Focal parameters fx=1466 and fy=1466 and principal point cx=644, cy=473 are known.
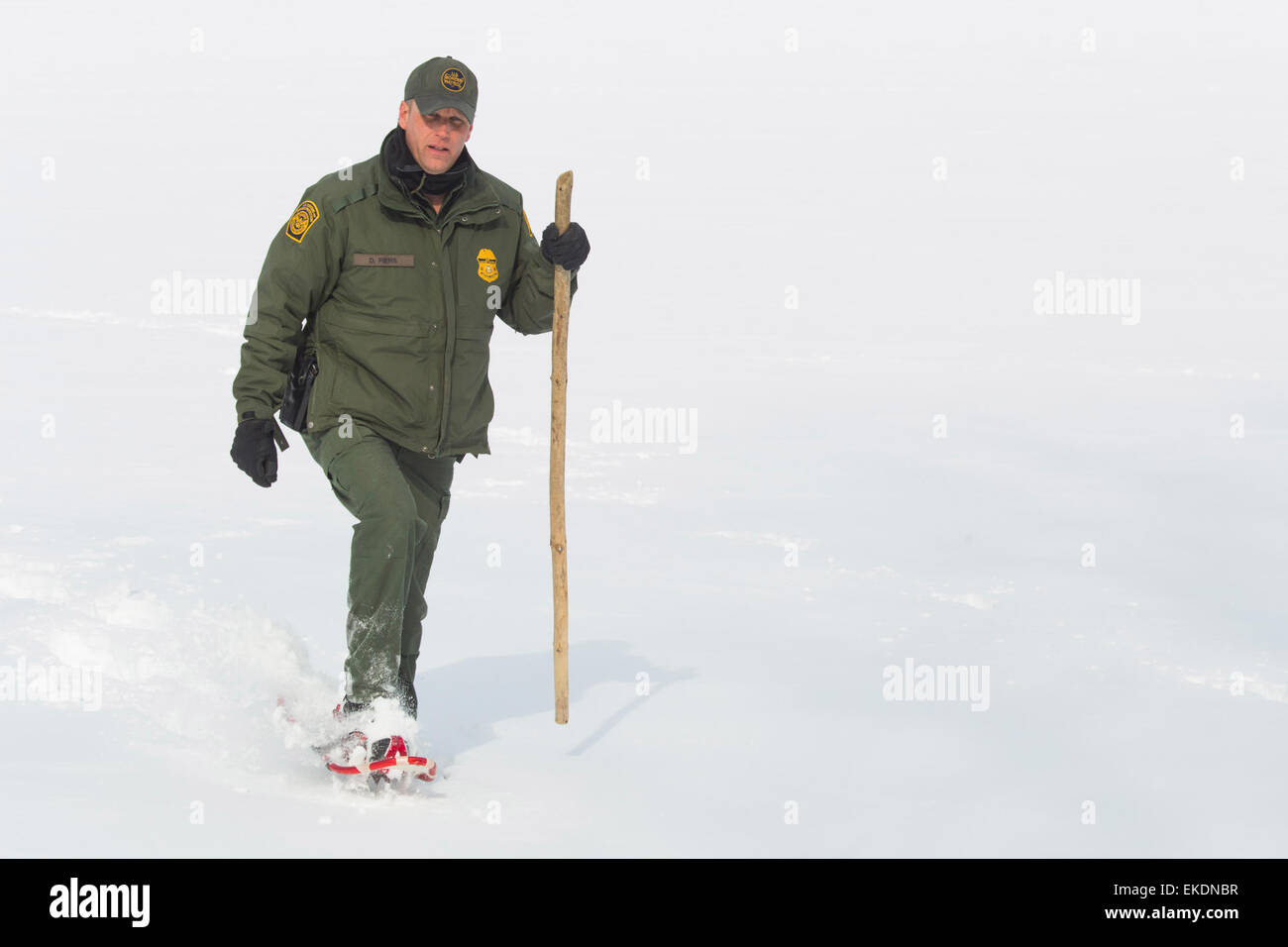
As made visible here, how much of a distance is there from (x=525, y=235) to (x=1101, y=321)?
1465 cm

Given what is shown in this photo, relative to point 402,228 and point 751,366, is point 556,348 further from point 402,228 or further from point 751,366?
point 751,366

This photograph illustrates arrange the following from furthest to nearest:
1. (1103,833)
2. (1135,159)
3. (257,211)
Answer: (1135,159) < (257,211) < (1103,833)

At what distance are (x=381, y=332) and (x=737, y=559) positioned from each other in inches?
145

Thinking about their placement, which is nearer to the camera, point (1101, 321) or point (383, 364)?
point (383, 364)

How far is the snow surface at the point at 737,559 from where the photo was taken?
449cm

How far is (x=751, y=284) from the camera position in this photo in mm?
20297

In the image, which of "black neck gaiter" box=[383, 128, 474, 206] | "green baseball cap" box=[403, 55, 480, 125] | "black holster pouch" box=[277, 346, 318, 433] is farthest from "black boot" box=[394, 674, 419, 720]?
"green baseball cap" box=[403, 55, 480, 125]

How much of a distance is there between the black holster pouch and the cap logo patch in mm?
953

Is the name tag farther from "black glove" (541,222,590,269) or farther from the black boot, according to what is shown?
the black boot

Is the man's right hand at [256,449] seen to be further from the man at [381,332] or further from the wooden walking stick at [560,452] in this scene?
the wooden walking stick at [560,452]

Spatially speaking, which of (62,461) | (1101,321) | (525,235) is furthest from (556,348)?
(1101,321)

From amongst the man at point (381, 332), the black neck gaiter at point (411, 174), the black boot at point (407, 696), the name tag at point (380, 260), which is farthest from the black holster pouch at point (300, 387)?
the black boot at point (407, 696)

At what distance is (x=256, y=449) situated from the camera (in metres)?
4.52

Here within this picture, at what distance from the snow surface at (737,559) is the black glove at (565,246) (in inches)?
66.9
